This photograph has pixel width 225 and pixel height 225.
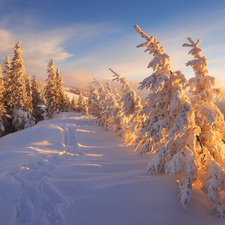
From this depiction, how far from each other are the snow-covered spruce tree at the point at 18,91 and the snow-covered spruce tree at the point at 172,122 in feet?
86.1

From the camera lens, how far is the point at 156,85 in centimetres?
582

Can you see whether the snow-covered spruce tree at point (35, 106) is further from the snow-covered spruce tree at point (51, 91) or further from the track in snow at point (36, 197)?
the track in snow at point (36, 197)

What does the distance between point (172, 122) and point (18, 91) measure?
91.1 feet

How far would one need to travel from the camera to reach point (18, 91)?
25.7 metres

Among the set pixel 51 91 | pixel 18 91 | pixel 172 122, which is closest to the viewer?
pixel 172 122

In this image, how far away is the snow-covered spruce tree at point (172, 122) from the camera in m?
5.38

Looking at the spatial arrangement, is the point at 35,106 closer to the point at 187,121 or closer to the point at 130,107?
the point at 130,107

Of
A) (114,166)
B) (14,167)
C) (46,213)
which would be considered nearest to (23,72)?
(14,167)

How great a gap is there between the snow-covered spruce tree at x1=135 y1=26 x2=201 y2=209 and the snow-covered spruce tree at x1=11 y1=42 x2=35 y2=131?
2624 centimetres

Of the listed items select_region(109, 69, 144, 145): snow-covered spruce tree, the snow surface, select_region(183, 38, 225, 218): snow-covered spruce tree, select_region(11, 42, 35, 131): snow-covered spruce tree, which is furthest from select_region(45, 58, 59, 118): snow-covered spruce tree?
select_region(183, 38, 225, 218): snow-covered spruce tree

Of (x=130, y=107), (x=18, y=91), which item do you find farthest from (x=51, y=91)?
(x=130, y=107)

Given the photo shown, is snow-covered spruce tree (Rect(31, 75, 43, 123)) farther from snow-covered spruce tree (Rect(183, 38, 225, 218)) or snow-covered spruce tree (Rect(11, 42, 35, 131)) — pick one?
snow-covered spruce tree (Rect(183, 38, 225, 218))

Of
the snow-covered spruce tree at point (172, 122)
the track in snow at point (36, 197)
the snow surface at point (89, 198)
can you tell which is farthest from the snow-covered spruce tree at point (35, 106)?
the snow-covered spruce tree at point (172, 122)

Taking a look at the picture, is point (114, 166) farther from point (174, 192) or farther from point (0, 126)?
point (0, 126)
